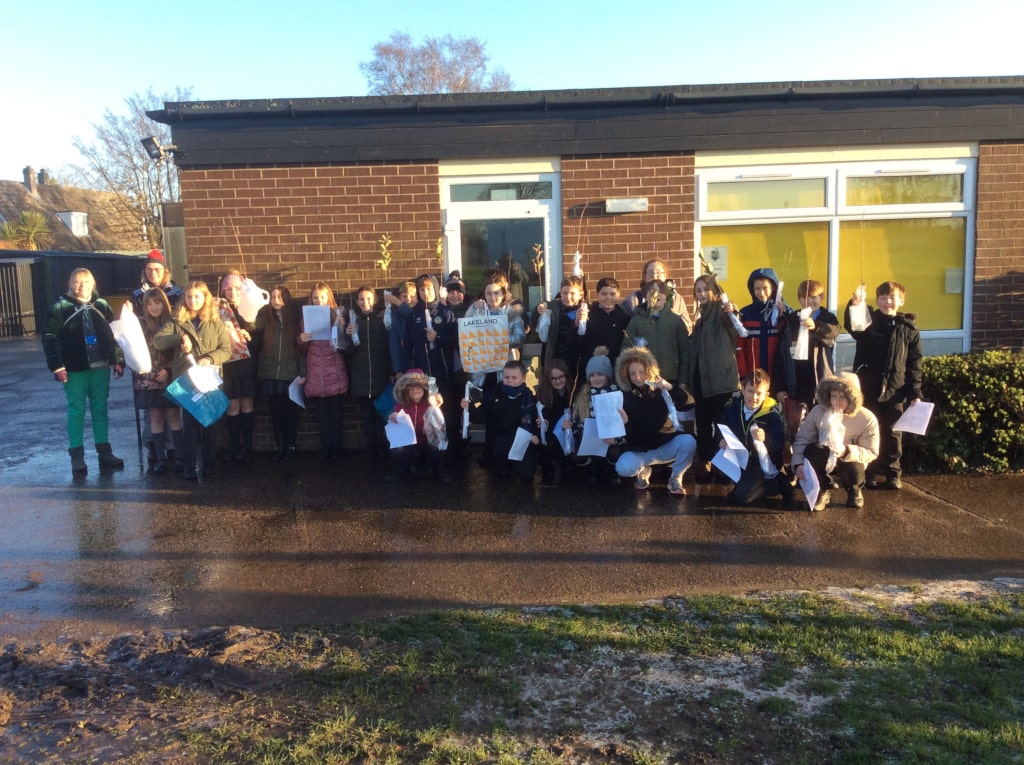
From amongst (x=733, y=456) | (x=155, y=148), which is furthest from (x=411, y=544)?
(x=155, y=148)

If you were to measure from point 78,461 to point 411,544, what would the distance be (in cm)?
392

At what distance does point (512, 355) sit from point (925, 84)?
4.98m

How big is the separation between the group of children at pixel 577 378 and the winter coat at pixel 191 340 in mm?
12

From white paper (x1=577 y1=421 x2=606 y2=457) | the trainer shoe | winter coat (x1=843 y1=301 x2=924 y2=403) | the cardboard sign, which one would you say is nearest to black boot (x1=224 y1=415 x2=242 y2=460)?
the cardboard sign

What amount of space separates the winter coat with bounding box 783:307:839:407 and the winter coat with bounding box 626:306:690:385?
0.81 metres

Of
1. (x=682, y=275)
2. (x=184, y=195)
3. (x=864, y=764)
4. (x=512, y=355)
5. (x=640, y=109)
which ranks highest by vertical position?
(x=640, y=109)

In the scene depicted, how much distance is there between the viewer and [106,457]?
26.2 feet

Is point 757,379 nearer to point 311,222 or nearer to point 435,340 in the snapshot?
point 435,340

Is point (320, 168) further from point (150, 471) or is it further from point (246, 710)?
point (246, 710)

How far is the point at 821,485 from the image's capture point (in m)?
6.33

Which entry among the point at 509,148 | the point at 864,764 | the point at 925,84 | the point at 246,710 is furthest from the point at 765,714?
the point at 925,84

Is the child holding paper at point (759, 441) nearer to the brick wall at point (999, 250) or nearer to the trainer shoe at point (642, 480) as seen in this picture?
the trainer shoe at point (642, 480)

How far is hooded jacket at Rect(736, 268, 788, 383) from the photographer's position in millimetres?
6949

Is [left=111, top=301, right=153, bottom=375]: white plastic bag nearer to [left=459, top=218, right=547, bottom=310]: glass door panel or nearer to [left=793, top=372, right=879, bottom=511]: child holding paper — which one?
[left=459, top=218, right=547, bottom=310]: glass door panel
